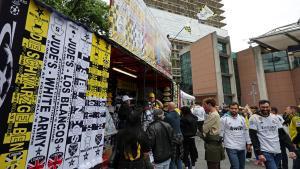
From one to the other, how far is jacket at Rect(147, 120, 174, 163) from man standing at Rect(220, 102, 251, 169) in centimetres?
150

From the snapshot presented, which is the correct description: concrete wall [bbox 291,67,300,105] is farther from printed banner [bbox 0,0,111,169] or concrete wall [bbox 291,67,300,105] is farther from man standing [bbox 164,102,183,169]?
printed banner [bbox 0,0,111,169]

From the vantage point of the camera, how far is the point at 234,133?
4621 millimetres

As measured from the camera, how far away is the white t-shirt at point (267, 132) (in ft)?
13.9

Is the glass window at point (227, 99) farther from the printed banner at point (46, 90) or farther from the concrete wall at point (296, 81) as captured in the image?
the printed banner at point (46, 90)

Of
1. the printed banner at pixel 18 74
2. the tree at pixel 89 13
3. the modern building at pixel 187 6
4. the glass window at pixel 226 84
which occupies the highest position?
the modern building at pixel 187 6

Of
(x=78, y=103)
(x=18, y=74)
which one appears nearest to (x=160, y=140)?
(x=78, y=103)

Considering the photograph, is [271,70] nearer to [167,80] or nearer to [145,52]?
[167,80]

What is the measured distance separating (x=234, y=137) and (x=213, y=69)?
36.6 meters

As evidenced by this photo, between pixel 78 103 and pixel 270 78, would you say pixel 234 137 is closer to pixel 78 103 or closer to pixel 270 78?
pixel 78 103

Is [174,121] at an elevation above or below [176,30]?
below

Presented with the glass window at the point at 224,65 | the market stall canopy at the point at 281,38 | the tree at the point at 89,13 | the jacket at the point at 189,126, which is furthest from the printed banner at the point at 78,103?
the glass window at the point at 224,65

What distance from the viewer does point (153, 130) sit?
13.1ft

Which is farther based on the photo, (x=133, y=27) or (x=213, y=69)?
(x=213, y=69)

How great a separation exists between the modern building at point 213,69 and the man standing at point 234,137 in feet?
112
